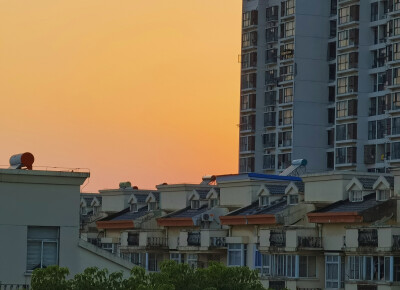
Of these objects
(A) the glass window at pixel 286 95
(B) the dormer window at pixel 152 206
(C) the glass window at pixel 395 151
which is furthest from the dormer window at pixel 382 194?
(A) the glass window at pixel 286 95

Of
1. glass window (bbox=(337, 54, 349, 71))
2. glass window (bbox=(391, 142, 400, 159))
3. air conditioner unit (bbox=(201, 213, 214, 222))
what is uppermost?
glass window (bbox=(337, 54, 349, 71))

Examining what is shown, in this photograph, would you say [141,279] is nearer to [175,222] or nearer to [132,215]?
[175,222]

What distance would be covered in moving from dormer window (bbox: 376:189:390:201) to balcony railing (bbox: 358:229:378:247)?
311 cm

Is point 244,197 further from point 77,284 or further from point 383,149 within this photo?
point 77,284

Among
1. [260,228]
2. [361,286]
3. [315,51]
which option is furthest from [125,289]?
[315,51]

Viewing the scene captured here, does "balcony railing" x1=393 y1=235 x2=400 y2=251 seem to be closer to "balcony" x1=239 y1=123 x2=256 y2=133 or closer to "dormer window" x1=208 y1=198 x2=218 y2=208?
"dormer window" x1=208 y1=198 x2=218 y2=208

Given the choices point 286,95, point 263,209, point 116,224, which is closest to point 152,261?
point 116,224

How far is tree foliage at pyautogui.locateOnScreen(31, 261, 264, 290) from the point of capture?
139 feet

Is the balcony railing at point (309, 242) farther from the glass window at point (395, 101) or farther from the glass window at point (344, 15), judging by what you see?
the glass window at point (344, 15)

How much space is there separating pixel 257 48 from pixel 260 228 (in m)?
53.1

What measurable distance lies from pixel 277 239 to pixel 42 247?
3304cm

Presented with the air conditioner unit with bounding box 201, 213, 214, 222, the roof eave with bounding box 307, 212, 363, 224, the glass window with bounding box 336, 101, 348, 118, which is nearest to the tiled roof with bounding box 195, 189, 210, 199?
the air conditioner unit with bounding box 201, 213, 214, 222

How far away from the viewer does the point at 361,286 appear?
69.5 metres

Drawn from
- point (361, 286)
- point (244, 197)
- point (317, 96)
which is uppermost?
point (317, 96)
